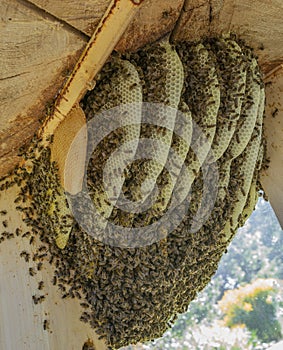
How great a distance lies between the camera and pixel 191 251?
119 inches

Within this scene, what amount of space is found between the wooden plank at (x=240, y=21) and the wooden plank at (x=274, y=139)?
21cm

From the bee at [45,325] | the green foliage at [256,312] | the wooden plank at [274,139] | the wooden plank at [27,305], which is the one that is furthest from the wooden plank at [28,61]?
the green foliage at [256,312]

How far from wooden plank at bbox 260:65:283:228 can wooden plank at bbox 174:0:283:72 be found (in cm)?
21

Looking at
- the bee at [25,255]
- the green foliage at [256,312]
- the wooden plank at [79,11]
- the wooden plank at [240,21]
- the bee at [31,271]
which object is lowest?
the green foliage at [256,312]

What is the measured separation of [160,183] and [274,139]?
0.79 metres

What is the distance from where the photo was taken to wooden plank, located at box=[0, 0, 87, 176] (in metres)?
2.25

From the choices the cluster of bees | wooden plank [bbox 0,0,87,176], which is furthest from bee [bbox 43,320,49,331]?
wooden plank [bbox 0,0,87,176]

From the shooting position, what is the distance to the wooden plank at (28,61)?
2.25m

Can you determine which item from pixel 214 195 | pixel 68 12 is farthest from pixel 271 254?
pixel 68 12

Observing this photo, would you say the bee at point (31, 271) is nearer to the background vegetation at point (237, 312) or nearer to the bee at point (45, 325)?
the bee at point (45, 325)

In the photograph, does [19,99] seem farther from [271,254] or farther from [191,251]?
[271,254]

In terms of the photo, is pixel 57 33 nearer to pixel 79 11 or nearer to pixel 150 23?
pixel 79 11

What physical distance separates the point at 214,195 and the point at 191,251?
27 centimetres

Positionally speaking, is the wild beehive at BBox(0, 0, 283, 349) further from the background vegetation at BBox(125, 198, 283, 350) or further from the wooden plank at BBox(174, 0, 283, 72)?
the background vegetation at BBox(125, 198, 283, 350)
